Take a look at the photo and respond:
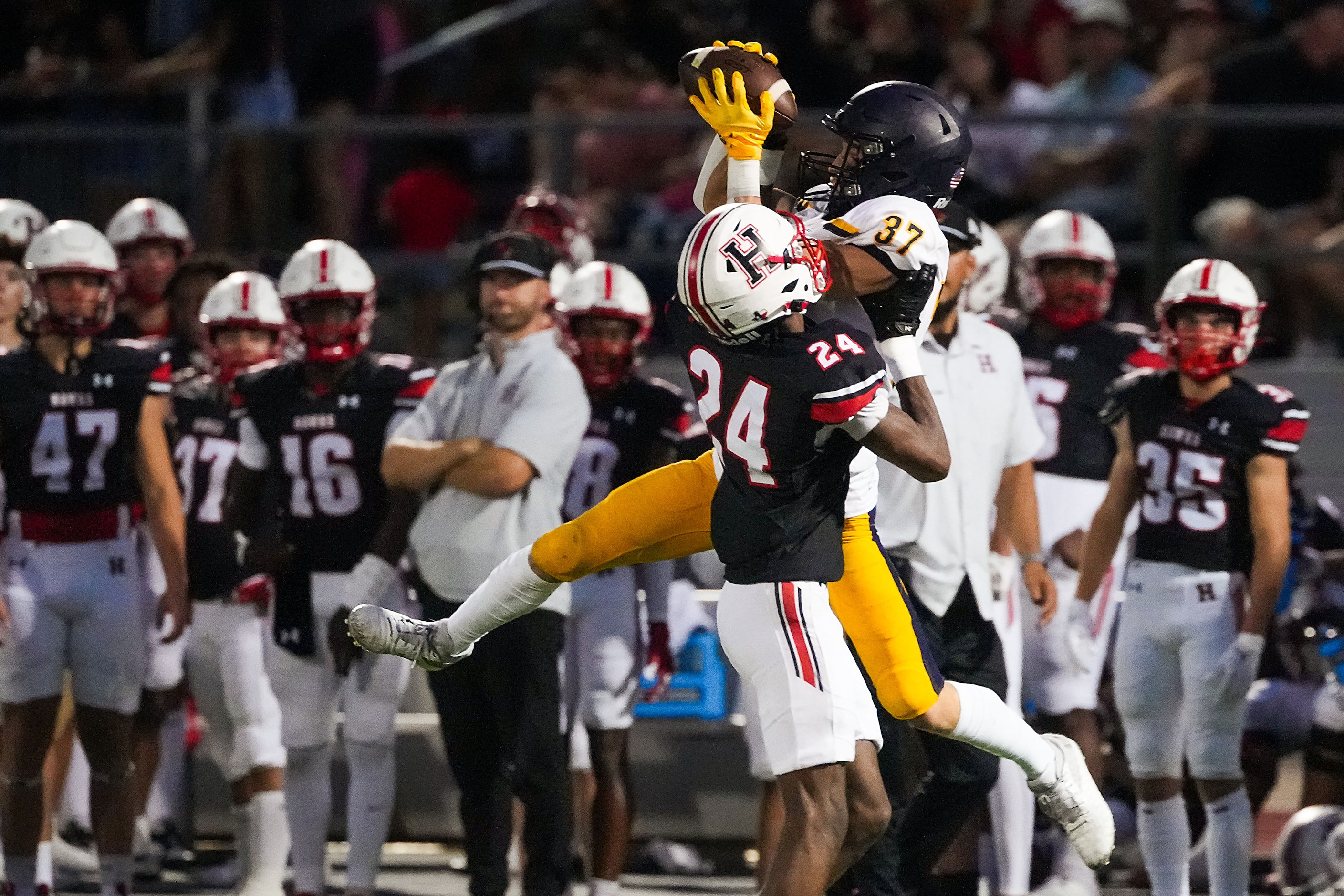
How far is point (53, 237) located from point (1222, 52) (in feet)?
18.3

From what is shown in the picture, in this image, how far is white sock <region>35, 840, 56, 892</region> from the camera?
21.2ft

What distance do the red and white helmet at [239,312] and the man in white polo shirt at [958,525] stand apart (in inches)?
84.9

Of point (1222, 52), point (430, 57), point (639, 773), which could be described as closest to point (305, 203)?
point (430, 57)

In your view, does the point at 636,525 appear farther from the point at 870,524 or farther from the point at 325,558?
the point at 325,558

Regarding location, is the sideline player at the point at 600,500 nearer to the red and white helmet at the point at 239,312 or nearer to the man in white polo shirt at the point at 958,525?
the red and white helmet at the point at 239,312

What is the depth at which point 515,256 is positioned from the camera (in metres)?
6.30

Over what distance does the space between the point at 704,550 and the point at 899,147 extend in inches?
→ 40.3

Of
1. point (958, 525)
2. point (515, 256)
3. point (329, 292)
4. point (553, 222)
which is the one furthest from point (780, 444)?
point (553, 222)

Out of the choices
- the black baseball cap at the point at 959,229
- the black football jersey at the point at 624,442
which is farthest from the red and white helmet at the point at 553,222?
the black baseball cap at the point at 959,229

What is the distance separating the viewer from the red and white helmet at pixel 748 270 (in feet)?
15.0

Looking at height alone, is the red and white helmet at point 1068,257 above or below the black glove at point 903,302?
above

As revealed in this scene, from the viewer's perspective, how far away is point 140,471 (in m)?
6.54

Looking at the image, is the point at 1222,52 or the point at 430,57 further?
the point at 430,57

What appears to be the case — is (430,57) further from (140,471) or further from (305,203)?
(140,471)
